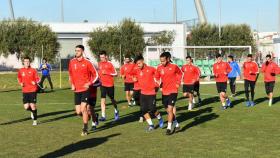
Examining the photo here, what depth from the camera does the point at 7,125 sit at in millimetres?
14195

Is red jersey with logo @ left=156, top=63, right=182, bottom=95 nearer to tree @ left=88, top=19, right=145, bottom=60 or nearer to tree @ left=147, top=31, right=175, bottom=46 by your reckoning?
tree @ left=88, top=19, right=145, bottom=60

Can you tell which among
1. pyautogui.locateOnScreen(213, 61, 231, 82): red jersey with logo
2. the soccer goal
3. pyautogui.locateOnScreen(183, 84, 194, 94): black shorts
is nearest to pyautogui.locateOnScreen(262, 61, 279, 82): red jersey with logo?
pyautogui.locateOnScreen(213, 61, 231, 82): red jersey with logo

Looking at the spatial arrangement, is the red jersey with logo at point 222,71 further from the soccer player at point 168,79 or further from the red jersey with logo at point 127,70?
the soccer player at point 168,79

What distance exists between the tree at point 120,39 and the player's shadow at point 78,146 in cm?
4854

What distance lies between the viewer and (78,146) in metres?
10.3

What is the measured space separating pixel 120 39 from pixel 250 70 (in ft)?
140

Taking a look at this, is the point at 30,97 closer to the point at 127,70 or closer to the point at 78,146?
the point at 78,146

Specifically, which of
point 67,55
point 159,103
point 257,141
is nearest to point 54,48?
point 67,55

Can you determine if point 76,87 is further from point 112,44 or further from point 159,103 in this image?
point 112,44

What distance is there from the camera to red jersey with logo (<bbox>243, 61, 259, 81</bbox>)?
61.4 ft

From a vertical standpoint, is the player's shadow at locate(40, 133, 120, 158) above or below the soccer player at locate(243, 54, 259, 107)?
below

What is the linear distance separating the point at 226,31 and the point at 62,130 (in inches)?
2257

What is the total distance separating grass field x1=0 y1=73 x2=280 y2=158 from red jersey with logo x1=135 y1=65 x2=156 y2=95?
104cm

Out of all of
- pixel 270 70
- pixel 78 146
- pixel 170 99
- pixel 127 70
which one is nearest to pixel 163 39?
pixel 270 70
